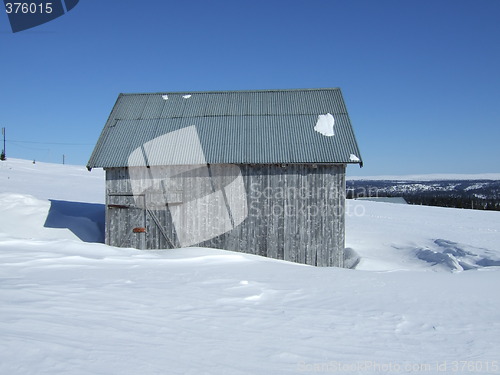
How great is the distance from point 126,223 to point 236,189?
3.28 meters

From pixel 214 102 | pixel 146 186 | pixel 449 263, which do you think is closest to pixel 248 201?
pixel 146 186

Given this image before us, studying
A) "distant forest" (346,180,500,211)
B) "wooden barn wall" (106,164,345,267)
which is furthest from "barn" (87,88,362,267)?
"distant forest" (346,180,500,211)

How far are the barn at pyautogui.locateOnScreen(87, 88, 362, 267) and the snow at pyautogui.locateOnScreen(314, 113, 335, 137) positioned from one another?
3cm

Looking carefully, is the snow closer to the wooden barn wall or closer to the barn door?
the wooden barn wall

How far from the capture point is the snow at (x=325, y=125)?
11.1 meters

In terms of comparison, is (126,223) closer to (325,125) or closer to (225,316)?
(325,125)

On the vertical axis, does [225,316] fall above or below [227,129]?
below

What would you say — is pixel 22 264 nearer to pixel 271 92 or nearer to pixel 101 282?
pixel 101 282

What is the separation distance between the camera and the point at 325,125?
11.3 meters

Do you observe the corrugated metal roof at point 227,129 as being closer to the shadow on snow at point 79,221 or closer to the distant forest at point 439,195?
the shadow on snow at point 79,221

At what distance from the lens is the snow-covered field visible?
3307mm

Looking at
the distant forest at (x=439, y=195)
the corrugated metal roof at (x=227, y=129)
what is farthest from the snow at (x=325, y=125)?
the distant forest at (x=439, y=195)

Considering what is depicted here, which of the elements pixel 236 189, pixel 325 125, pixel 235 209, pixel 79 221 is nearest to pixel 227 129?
pixel 236 189

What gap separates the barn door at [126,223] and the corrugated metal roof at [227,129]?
3.39 feet
